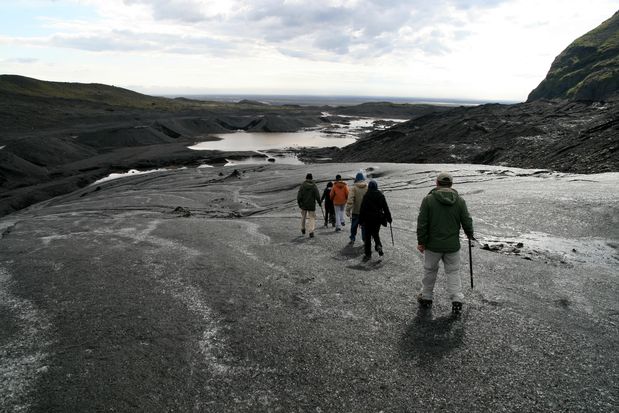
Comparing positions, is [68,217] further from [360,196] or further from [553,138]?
[553,138]

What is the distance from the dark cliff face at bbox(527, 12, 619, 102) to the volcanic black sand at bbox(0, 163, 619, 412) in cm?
7938

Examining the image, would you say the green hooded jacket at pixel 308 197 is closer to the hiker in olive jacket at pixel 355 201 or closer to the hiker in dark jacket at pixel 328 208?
the hiker in dark jacket at pixel 328 208

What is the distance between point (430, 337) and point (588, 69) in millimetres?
117138

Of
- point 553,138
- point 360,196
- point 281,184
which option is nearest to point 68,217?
point 281,184

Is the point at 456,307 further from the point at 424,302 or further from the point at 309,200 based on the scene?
the point at 309,200

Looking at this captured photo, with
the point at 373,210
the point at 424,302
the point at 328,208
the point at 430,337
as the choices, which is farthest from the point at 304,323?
the point at 328,208

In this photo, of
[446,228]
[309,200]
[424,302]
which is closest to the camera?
[446,228]

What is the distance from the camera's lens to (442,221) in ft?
24.8

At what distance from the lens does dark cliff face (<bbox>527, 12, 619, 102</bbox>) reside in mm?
77188

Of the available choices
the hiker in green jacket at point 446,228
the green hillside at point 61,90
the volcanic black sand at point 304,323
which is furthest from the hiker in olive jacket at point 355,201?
the green hillside at point 61,90

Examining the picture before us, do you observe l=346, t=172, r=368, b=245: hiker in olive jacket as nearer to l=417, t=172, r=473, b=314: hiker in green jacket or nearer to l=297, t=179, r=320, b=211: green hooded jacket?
l=297, t=179, r=320, b=211: green hooded jacket

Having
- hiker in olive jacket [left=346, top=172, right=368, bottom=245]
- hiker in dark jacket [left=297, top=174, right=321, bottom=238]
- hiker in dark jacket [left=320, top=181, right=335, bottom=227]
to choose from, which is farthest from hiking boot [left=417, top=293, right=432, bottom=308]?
hiker in dark jacket [left=320, top=181, right=335, bottom=227]

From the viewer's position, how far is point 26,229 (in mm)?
18453

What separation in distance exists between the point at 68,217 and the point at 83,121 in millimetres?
66410
